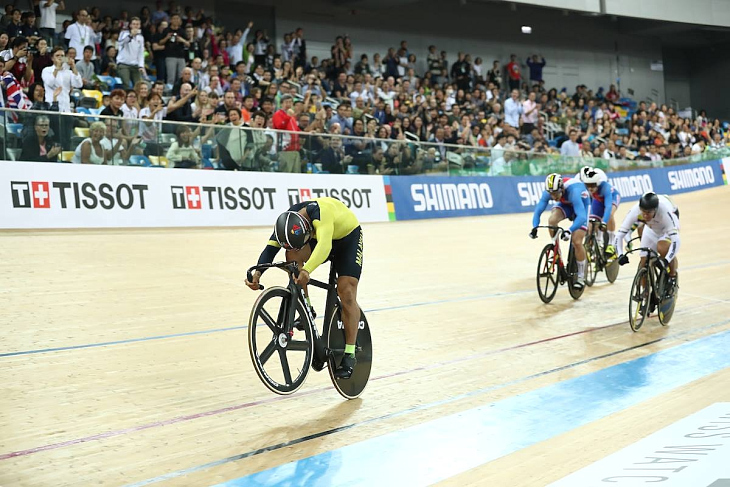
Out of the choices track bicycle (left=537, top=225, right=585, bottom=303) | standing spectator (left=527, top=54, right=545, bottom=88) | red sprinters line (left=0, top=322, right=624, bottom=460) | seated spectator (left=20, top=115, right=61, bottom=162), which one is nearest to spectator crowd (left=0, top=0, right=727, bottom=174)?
seated spectator (left=20, top=115, right=61, bottom=162)

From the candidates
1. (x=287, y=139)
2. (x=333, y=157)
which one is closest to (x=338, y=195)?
(x=333, y=157)

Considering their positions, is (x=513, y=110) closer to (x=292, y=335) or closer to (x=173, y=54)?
(x=173, y=54)

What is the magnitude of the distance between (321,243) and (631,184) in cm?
1623

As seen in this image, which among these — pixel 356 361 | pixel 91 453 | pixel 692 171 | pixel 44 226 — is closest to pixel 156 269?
pixel 44 226

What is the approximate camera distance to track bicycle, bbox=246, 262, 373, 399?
15.0 feet

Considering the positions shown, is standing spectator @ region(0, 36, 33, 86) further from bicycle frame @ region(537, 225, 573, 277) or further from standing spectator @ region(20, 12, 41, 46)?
bicycle frame @ region(537, 225, 573, 277)

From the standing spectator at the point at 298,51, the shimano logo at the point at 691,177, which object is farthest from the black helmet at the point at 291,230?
the shimano logo at the point at 691,177

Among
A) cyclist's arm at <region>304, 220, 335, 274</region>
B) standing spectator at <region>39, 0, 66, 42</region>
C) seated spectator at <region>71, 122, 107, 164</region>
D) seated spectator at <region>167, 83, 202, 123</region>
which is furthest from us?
standing spectator at <region>39, 0, 66, 42</region>

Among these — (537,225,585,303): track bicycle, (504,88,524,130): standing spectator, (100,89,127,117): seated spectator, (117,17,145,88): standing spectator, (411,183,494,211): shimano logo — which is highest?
(117,17,145,88): standing spectator

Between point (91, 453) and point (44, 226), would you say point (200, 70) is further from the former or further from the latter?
point (91, 453)

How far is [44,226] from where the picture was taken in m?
9.55

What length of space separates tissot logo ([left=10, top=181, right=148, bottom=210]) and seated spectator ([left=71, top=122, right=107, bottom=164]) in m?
0.31

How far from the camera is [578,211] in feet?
29.3

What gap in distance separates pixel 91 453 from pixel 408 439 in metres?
1.57
